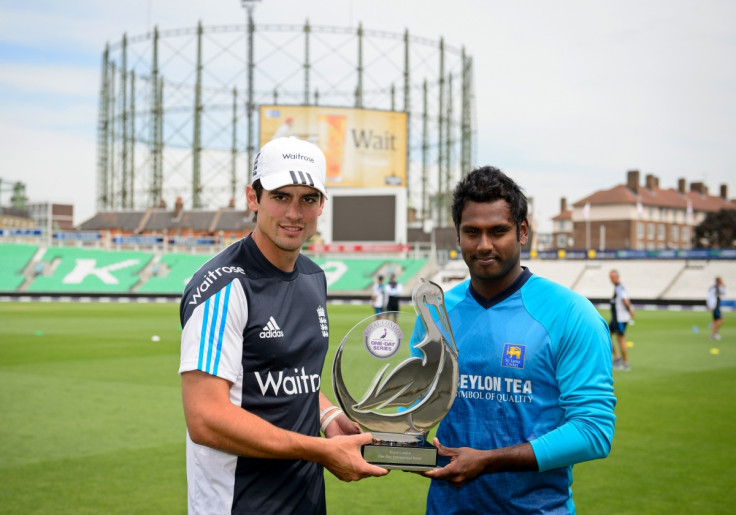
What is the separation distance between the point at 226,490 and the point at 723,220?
84.1 meters

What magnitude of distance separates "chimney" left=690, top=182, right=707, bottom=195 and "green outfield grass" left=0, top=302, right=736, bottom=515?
95.0 meters

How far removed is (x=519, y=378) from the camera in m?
2.58

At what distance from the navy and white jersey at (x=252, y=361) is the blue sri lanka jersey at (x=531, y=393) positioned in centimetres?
46

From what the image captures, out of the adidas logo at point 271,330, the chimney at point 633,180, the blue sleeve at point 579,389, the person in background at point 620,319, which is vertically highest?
the chimney at point 633,180

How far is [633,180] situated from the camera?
86062mm

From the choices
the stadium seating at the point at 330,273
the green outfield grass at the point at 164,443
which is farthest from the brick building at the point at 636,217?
the green outfield grass at the point at 164,443

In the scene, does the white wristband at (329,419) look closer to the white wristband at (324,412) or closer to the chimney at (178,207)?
the white wristband at (324,412)

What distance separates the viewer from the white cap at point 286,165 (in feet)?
8.20

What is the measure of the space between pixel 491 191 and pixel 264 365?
1.02 m

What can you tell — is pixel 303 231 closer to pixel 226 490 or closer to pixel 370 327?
pixel 370 327

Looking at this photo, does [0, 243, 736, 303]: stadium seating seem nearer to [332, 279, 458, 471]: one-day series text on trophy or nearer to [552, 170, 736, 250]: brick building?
[552, 170, 736, 250]: brick building

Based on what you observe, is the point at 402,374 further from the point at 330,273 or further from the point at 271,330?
the point at 330,273

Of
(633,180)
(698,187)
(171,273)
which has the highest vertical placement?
(698,187)

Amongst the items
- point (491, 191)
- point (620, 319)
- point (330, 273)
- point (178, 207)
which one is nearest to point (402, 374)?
point (491, 191)
